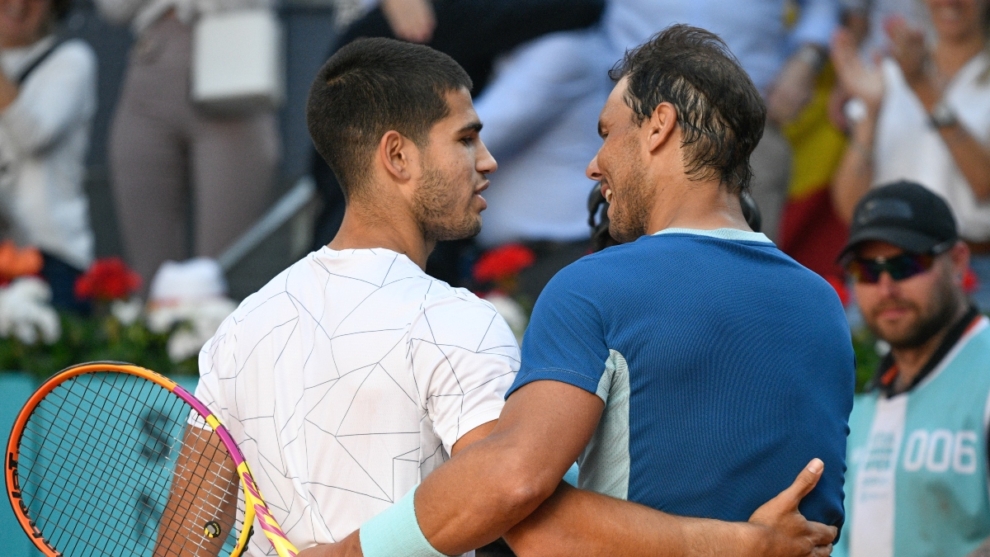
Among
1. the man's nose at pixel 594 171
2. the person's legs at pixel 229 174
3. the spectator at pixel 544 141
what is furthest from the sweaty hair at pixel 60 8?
the man's nose at pixel 594 171

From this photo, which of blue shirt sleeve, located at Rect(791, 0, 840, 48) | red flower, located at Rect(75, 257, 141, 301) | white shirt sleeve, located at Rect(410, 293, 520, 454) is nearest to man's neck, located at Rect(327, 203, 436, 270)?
white shirt sleeve, located at Rect(410, 293, 520, 454)

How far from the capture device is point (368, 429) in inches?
87.3

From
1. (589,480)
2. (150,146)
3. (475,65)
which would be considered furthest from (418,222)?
(150,146)

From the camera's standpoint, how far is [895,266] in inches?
162

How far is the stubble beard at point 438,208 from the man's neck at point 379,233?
0.09ft

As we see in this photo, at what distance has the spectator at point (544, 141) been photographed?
473cm

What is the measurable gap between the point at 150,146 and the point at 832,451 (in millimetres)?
4335

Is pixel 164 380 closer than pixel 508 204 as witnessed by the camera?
Yes

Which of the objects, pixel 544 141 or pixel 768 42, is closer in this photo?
pixel 544 141

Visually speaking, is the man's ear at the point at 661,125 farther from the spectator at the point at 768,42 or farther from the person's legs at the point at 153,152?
the person's legs at the point at 153,152

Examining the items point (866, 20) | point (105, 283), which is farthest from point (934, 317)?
point (105, 283)

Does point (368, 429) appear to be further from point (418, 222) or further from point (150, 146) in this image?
point (150, 146)

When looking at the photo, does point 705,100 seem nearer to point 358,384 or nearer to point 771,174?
point 358,384

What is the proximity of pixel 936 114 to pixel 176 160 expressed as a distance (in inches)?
129
